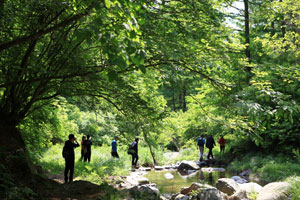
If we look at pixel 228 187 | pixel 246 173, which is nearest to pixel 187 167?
pixel 246 173

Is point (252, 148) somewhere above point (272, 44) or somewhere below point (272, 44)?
below

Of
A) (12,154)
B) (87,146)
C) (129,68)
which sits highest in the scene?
(129,68)

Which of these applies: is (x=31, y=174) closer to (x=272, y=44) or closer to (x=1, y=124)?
(x=1, y=124)

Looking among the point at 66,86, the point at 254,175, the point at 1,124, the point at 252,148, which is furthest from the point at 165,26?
the point at 252,148

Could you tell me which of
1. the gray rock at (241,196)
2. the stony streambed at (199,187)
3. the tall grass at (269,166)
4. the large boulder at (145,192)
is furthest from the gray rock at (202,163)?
the large boulder at (145,192)

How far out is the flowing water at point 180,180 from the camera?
35.0 ft

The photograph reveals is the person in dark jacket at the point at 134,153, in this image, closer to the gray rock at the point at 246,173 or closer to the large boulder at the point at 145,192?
the gray rock at the point at 246,173

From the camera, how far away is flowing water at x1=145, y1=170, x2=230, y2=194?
10669 millimetres

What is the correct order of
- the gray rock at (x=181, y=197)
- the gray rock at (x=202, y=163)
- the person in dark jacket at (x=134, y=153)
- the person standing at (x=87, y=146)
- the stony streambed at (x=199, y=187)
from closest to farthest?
the stony streambed at (x=199, y=187)
the gray rock at (x=181, y=197)
the person standing at (x=87, y=146)
the person in dark jacket at (x=134, y=153)
the gray rock at (x=202, y=163)

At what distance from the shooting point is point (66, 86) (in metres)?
7.02

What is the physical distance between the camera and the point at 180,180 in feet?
40.4

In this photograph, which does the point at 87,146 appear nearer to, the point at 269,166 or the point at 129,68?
the point at 129,68

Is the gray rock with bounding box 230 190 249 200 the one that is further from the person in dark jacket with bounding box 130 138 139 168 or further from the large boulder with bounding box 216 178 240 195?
the person in dark jacket with bounding box 130 138 139 168

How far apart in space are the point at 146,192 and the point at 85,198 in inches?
70.3
